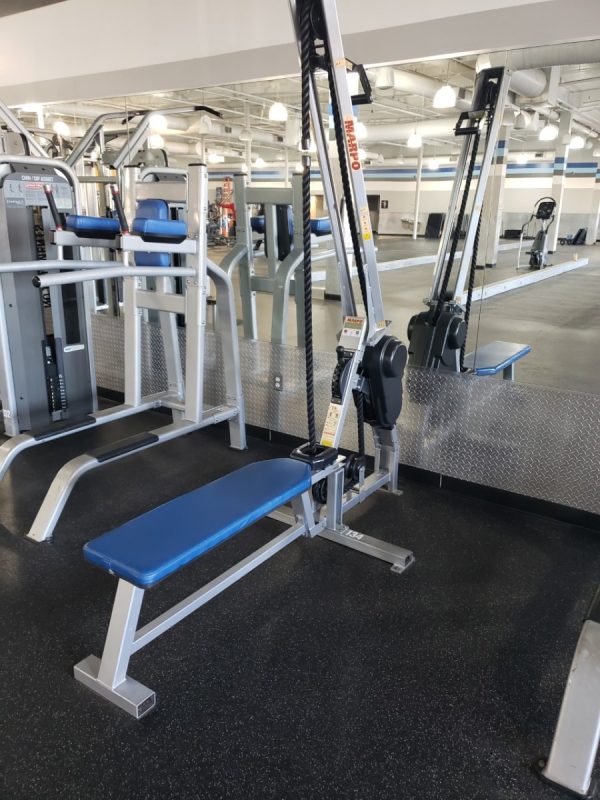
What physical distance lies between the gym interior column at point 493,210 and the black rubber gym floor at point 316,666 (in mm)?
1455

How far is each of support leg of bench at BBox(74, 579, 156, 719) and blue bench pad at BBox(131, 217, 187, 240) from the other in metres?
1.80

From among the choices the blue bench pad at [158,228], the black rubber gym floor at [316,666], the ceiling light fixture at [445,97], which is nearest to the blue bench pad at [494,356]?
the black rubber gym floor at [316,666]

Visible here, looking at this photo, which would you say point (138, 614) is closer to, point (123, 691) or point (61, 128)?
point (123, 691)

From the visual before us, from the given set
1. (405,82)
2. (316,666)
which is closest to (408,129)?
(405,82)

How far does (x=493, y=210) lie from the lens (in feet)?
10.7

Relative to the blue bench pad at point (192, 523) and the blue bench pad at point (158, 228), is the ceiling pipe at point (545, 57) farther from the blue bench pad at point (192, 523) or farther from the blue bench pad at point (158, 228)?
the blue bench pad at point (192, 523)

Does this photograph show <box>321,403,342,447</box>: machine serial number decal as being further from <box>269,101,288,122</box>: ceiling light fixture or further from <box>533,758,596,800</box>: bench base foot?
<box>269,101,288,122</box>: ceiling light fixture

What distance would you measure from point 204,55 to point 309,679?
13.3 feet

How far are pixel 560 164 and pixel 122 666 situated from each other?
3.09m

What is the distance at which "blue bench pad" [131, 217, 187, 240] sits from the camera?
9.32 ft

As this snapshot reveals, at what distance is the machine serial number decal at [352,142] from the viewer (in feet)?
7.70

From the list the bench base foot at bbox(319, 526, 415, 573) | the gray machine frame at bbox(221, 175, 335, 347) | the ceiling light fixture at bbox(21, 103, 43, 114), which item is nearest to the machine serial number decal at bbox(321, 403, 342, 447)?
the bench base foot at bbox(319, 526, 415, 573)

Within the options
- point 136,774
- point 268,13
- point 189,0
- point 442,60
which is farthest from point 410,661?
point 189,0

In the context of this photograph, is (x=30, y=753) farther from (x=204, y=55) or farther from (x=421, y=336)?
(x=204, y=55)
